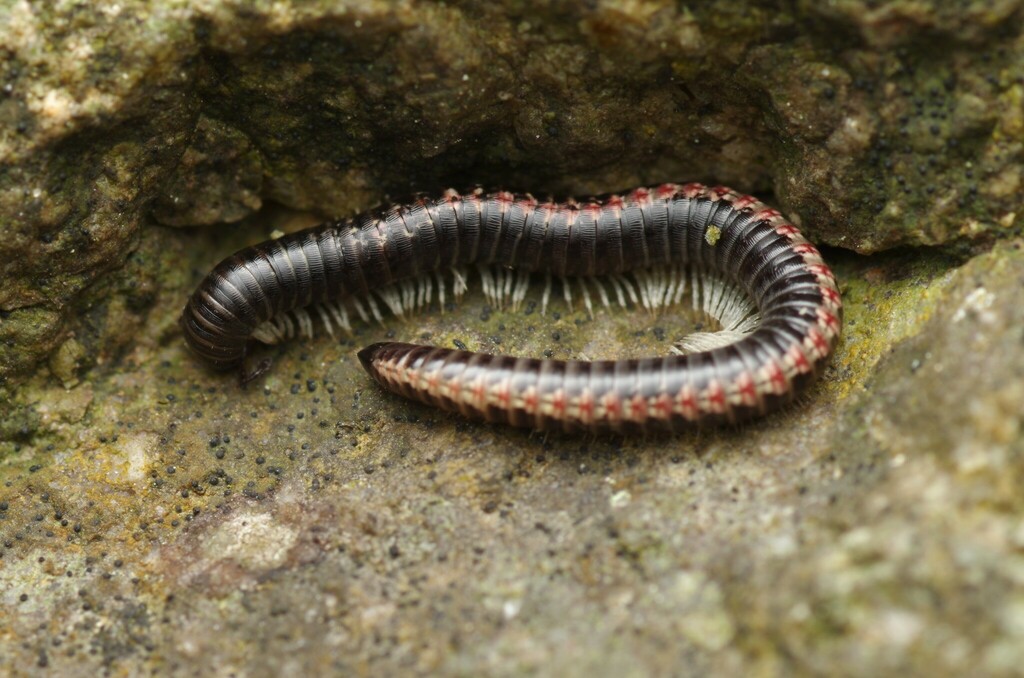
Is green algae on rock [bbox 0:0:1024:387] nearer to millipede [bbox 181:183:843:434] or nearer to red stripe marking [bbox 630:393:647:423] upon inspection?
millipede [bbox 181:183:843:434]

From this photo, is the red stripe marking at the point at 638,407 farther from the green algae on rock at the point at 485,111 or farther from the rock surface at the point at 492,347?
the green algae on rock at the point at 485,111

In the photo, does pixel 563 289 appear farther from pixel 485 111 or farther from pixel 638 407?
pixel 638 407

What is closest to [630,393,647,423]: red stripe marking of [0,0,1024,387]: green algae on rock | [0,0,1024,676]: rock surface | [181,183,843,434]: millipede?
[181,183,843,434]: millipede

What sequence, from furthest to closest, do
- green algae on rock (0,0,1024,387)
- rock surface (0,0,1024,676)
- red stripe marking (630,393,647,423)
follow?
red stripe marking (630,393,647,423)
green algae on rock (0,0,1024,387)
rock surface (0,0,1024,676)

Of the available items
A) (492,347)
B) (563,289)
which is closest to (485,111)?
(563,289)

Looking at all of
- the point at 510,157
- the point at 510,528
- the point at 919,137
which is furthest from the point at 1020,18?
the point at 510,528
